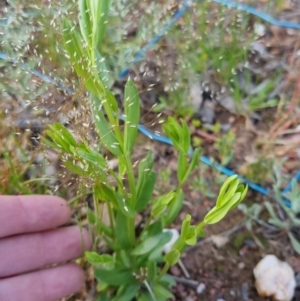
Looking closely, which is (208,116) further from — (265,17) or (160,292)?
(160,292)

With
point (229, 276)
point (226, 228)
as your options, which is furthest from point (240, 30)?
point (229, 276)

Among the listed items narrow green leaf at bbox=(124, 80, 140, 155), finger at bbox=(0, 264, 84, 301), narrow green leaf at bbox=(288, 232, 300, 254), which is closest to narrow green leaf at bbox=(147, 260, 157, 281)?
finger at bbox=(0, 264, 84, 301)

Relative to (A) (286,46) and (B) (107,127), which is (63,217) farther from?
(A) (286,46)

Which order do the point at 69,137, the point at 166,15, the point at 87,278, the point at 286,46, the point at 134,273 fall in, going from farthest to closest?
1. the point at 286,46
2. the point at 166,15
3. the point at 87,278
4. the point at 134,273
5. the point at 69,137

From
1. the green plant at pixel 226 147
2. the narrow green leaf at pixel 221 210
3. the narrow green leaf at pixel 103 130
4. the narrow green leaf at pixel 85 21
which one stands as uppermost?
the narrow green leaf at pixel 85 21

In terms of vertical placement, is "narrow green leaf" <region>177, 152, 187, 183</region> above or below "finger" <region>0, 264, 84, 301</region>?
above

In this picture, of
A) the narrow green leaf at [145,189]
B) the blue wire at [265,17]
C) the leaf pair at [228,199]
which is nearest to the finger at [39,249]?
the narrow green leaf at [145,189]

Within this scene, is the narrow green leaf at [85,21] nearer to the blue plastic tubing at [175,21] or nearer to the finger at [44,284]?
the blue plastic tubing at [175,21]

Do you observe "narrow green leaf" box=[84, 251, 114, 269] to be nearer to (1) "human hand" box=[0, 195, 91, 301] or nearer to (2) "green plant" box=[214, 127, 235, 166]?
(1) "human hand" box=[0, 195, 91, 301]
